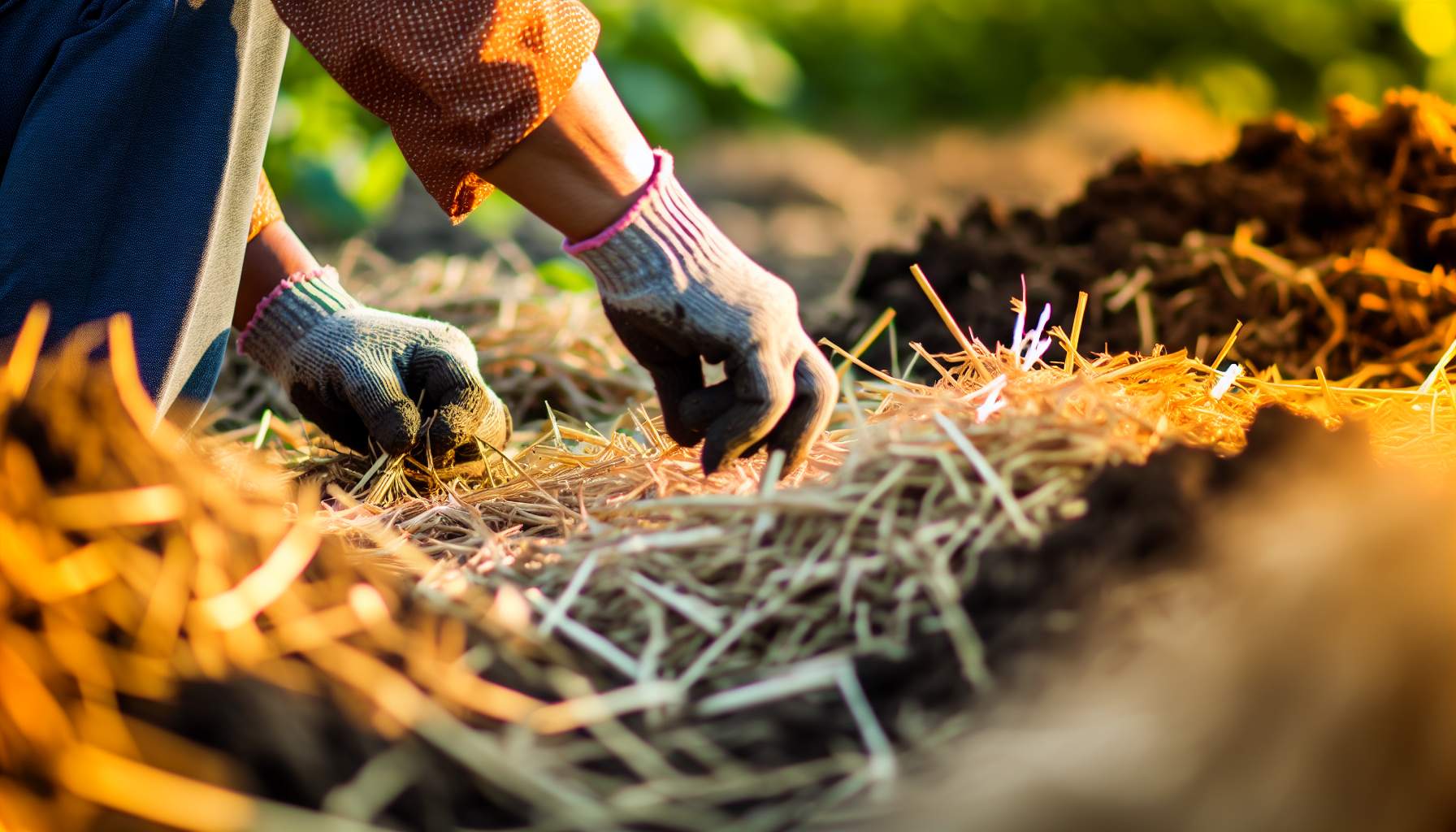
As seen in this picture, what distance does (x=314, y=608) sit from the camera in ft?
3.44

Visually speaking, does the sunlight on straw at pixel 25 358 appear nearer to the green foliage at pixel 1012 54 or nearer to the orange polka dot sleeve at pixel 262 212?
the orange polka dot sleeve at pixel 262 212

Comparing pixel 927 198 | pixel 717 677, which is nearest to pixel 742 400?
pixel 717 677

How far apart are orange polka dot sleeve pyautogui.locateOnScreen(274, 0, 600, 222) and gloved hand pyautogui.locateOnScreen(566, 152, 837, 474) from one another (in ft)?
0.51

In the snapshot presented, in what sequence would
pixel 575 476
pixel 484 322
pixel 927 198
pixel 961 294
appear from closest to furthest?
pixel 575 476 < pixel 961 294 < pixel 484 322 < pixel 927 198

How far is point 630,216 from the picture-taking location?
4.37 ft

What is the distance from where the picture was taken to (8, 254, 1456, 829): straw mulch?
0.86m

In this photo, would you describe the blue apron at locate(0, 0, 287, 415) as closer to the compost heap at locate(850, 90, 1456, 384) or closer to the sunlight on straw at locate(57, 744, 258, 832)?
the sunlight on straw at locate(57, 744, 258, 832)

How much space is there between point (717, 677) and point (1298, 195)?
2.21 metres

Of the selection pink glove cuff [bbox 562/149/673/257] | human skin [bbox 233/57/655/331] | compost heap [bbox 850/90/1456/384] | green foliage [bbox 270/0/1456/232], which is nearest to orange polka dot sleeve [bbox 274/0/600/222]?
human skin [bbox 233/57/655/331]

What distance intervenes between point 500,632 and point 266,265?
39.9 inches

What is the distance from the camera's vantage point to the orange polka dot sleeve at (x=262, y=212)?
183cm

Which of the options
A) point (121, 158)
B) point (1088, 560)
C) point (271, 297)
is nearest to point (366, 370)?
point (271, 297)

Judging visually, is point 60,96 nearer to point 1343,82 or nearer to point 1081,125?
point 1081,125

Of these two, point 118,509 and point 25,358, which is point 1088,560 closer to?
point 118,509
